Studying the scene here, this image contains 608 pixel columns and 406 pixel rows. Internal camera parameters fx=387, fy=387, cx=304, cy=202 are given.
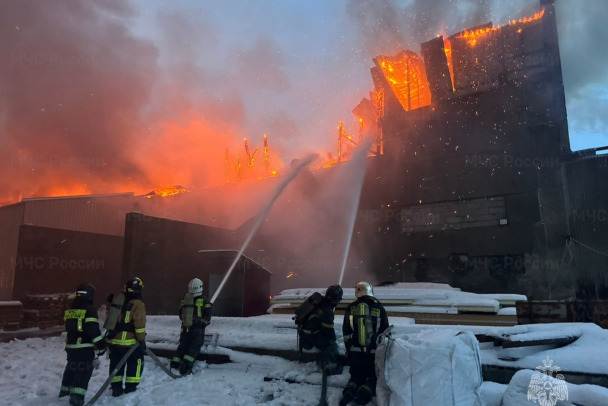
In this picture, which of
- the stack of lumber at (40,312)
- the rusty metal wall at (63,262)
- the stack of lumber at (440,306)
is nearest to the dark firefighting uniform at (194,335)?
the stack of lumber at (440,306)

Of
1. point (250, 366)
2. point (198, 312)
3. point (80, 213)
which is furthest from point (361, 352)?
point (80, 213)

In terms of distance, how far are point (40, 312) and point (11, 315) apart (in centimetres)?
90

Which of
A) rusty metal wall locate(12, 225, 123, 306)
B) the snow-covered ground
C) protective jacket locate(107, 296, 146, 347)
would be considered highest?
rusty metal wall locate(12, 225, 123, 306)

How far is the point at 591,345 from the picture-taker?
5160 millimetres

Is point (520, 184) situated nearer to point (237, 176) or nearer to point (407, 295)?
point (407, 295)

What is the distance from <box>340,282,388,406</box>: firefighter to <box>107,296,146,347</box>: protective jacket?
331 cm

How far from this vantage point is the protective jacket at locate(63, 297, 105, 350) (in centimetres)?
584

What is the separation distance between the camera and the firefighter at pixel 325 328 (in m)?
6.21

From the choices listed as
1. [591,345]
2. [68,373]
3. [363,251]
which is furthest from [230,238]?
[591,345]

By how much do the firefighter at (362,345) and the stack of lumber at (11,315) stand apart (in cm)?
1225

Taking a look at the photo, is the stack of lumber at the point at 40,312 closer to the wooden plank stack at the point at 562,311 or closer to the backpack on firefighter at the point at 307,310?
the backpack on firefighter at the point at 307,310

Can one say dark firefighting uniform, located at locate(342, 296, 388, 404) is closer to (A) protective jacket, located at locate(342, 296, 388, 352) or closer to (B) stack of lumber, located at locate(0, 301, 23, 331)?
(A) protective jacket, located at locate(342, 296, 388, 352)

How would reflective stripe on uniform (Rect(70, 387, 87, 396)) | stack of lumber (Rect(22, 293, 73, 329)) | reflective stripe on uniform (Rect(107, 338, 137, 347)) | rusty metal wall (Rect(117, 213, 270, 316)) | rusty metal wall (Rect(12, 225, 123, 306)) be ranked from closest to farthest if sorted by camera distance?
reflective stripe on uniform (Rect(70, 387, 87, 396)) → reflective stripe on uniform (Rect(107, 338, 137, 347)) → rusty metal wall (Rect(117, 213, 270, 316)) → stack of lumber (Rect(22, 293, 73, 329)) → rusty metal wall (Rect(12, 225, 123, 306))

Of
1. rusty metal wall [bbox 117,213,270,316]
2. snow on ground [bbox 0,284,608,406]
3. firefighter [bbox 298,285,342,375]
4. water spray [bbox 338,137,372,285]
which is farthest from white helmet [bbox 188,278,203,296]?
water spray [bbox 338,137,372,285]
